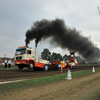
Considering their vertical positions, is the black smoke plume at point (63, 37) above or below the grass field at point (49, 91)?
above

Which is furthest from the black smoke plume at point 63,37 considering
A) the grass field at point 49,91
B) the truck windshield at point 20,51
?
the grass field at point 49,91

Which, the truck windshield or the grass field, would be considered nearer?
the grass field

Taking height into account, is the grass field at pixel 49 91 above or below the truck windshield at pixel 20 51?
below

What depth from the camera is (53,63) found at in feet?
60.0

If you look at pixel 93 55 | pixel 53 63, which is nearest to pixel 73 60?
Result: pixel 53 63

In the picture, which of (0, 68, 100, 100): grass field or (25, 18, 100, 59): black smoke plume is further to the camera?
(25, 18, 100, 59): black smoke plume

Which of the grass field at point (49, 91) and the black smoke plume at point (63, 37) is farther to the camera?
the black smoke plume at point (63, 37)

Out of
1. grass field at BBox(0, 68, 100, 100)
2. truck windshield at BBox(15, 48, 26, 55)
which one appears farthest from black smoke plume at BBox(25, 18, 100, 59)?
grass field at BBox(0, 68, 100, 100)

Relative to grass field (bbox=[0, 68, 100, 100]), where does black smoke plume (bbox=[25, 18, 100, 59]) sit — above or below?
above

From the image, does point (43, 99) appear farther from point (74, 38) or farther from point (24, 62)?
point (74, 38)

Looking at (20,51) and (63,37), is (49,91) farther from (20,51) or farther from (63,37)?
(63,37)

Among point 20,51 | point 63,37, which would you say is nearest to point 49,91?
point 20,51

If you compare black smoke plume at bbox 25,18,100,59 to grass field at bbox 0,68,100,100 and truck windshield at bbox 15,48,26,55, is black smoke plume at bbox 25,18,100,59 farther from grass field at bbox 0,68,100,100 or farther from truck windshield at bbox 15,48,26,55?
grass field at bbox 0,68,100,100

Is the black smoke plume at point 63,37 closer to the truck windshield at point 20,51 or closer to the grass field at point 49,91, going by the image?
the truck windshield at point 20,51
